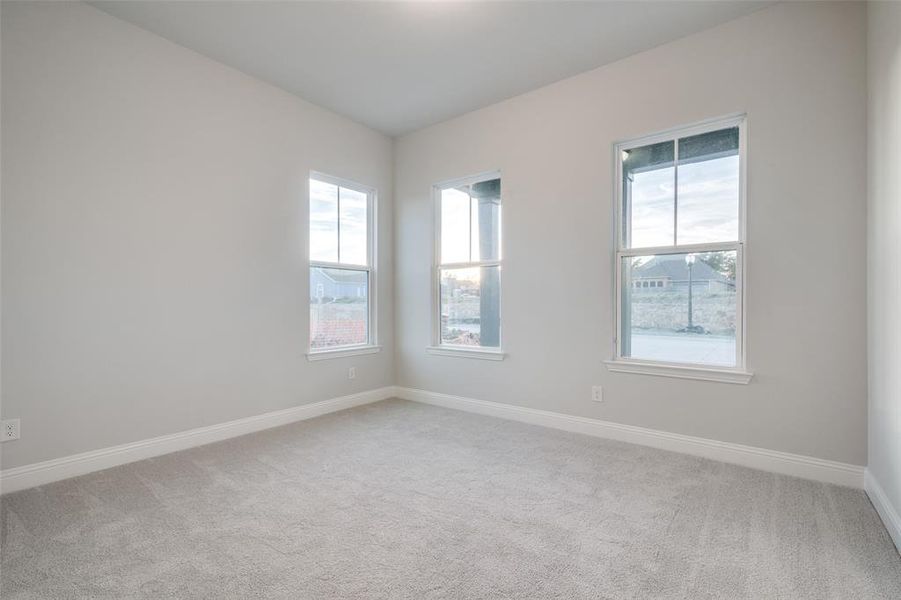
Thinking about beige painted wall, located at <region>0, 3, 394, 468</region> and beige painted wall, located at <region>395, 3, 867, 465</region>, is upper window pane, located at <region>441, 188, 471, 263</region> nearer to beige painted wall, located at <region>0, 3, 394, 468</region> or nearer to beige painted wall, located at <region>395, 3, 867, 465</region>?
beige painted wall, located at <region>395, 3, 867, 465</region>

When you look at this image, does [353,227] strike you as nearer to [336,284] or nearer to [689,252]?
[336,284]

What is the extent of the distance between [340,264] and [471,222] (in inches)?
54.3

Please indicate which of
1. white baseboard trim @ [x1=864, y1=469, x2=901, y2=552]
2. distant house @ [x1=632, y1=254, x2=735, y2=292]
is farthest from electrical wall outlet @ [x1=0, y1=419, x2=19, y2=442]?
white baseboard trim @ [x1=864, y1=469, x2=901, y2=552]

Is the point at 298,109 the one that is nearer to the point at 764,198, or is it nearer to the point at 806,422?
the point at 764,198

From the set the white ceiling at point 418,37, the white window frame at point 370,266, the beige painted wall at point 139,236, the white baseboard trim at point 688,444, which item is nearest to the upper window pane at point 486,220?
the white ceiling at point 418,37

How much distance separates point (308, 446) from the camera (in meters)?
3.17

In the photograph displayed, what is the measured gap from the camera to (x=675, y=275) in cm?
313

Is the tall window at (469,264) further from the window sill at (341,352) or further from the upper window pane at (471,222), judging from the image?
the window sill at (341,352)

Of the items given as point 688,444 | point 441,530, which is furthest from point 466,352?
point 441,530

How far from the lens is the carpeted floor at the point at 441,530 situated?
1.64 meters


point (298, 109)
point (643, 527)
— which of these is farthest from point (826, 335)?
point (298, 109)

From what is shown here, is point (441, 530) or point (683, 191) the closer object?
point (441, 530)

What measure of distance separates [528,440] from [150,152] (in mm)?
3409

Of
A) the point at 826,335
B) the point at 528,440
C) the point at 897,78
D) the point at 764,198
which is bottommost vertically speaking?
the point at 528,440
